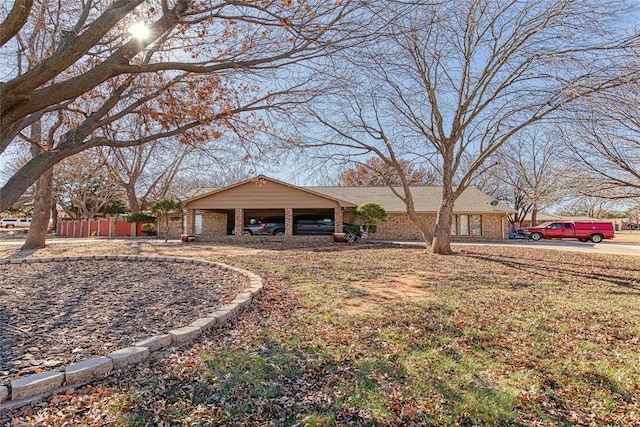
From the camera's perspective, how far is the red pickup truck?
2216 centimetres

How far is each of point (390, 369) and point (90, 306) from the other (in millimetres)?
4113

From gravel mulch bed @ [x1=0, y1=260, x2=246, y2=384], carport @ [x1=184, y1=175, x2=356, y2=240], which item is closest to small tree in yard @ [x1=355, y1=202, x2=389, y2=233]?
carport @ [x1=184, y1=175, x2=356, y2=240]

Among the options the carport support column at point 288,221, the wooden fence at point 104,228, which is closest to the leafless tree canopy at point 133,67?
the carport support column at point 288,221

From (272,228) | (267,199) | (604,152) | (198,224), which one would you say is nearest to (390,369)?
(604,152)

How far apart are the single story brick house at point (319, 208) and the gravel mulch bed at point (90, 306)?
996 centimetres

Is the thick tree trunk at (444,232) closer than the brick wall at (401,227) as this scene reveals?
Yes

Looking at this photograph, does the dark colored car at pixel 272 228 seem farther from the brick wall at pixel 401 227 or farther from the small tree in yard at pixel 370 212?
the small tree in yard at pixel 370 212

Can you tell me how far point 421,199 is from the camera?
75.2 feet

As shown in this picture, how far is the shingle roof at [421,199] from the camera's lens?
70.3 ft

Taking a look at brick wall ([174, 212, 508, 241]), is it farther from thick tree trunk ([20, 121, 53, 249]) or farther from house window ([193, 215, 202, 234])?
thick tree trunk ([20, 121, 53, 249])

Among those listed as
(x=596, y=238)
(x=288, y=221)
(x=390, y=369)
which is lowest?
(x=390, y=369)

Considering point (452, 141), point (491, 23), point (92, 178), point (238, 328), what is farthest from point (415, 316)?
point (92, 178)

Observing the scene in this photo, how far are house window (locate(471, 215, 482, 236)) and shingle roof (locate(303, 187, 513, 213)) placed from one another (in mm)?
746

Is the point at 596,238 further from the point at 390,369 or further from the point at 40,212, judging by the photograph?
the point at 40,212
